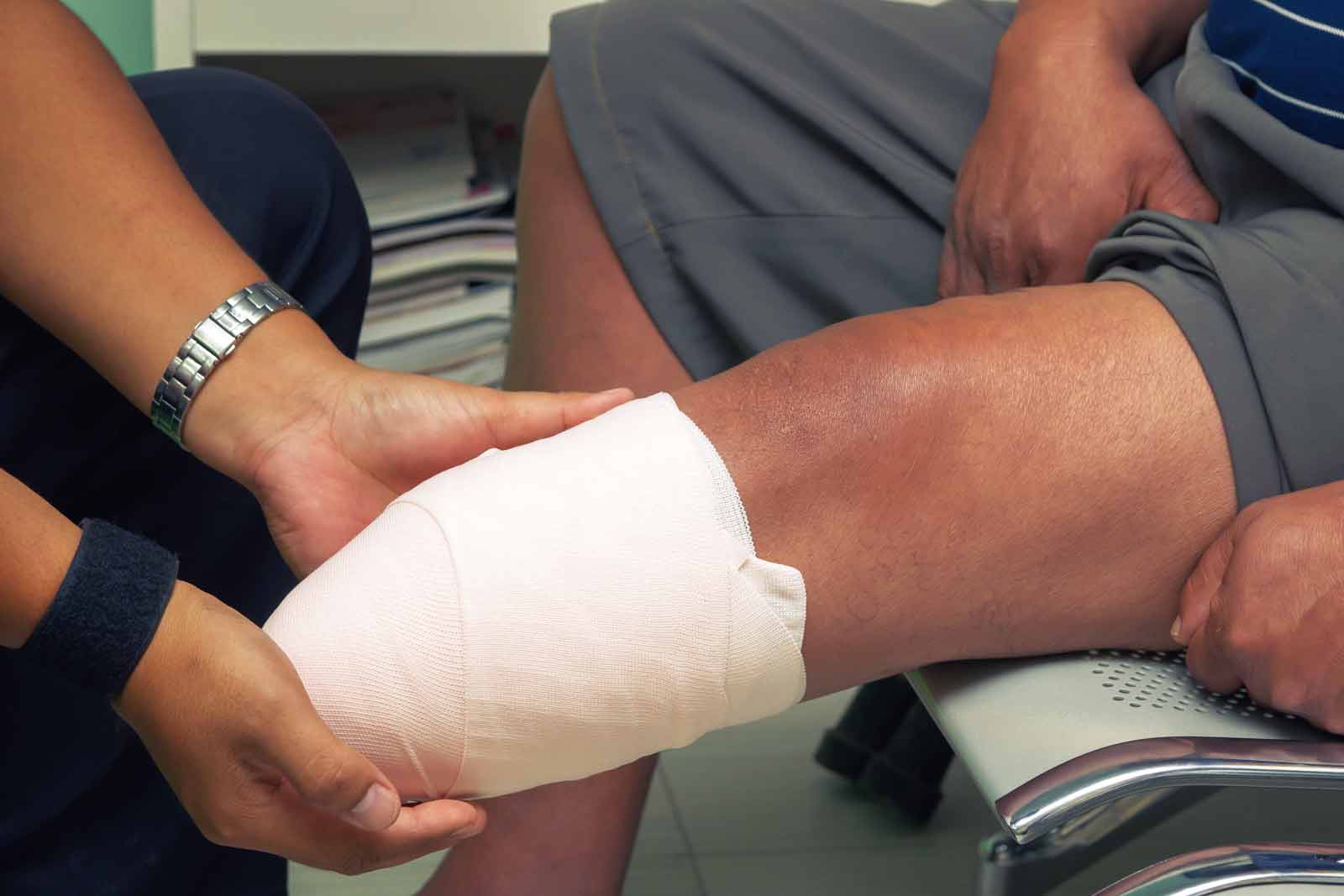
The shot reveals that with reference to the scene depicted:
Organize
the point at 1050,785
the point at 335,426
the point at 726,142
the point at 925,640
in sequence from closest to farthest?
the point at 1050,785 → the point at 925,640 → the point at 335,426 → the point at 726,142

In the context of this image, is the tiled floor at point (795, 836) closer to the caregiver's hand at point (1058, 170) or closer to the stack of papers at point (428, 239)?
the caregiver's hand at point (1058, 170)

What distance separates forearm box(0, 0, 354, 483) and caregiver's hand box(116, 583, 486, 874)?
193 mm

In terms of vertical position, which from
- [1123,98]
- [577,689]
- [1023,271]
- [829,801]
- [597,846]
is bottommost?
[829,801]

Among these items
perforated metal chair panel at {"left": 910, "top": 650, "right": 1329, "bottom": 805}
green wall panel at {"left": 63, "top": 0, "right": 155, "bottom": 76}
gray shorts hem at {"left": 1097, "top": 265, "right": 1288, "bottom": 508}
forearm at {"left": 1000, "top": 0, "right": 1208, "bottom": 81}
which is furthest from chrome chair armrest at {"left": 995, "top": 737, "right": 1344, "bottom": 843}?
green wall panel at {"left": 63, "top": 0, "right": 155, "bottom": 76}

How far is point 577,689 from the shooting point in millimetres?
573

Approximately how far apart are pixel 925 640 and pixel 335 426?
355mm

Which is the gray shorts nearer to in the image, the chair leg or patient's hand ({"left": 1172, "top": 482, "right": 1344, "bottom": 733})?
patient's hand ({"left": 1172, "top": 482, "right": 1344, "bottom": 733})

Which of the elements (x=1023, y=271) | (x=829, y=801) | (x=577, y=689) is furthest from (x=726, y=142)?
(x=829, y=801)

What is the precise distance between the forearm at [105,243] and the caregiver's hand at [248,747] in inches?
7.6

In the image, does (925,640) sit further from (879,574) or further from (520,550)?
(520,550)

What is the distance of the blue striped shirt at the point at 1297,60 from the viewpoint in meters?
0.65

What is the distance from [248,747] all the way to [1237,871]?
1.33 ft

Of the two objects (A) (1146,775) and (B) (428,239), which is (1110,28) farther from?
(B) (428,239)

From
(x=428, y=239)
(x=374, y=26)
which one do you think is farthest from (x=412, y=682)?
(x=428, y=239)
